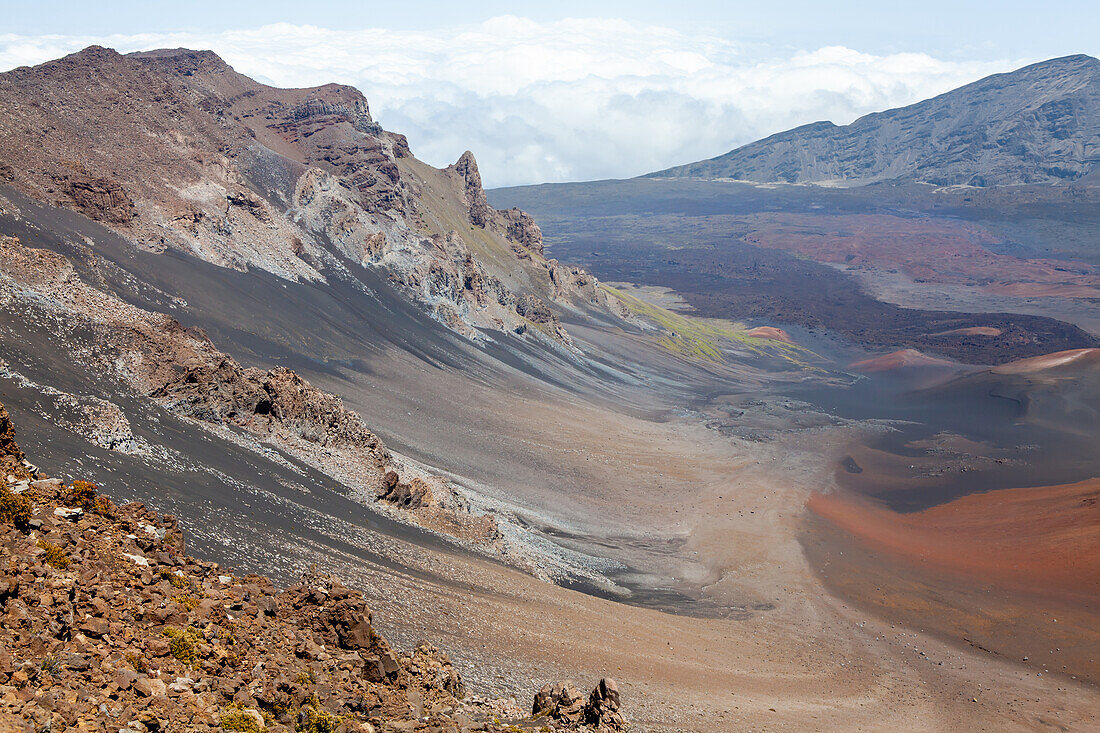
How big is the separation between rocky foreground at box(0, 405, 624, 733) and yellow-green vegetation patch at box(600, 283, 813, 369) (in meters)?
108

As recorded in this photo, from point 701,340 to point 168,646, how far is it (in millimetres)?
129069

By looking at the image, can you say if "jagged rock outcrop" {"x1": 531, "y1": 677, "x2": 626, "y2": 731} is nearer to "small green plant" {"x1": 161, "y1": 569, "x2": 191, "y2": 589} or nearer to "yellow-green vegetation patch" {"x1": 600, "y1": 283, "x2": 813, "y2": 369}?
"small green plant" {"x1": 161, "y1": 569, "x2": 191, "y2": 589}

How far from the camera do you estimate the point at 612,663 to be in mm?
31062

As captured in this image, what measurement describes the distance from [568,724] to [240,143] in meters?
86.6

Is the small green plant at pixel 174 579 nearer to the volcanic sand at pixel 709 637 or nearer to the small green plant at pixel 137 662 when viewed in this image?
the small green plant at pixel 137 662

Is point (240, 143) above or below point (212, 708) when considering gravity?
above

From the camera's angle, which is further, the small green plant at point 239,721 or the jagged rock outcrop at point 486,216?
the jagged rock outcrop at point 486,216

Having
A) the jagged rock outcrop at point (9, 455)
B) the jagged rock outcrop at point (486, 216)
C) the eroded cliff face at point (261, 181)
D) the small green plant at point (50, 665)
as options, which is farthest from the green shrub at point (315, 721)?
the jagged rock outcrop at point (486, 216)

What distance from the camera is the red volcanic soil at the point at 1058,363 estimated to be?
112 meters

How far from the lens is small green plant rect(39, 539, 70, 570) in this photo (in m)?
14.0

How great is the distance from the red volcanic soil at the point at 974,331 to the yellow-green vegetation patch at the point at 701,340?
3447cm

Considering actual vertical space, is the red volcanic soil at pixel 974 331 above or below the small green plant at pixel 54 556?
above

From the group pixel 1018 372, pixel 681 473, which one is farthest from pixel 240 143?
pixel 1018 372

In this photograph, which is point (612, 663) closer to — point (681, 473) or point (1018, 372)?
point (681, 473)
